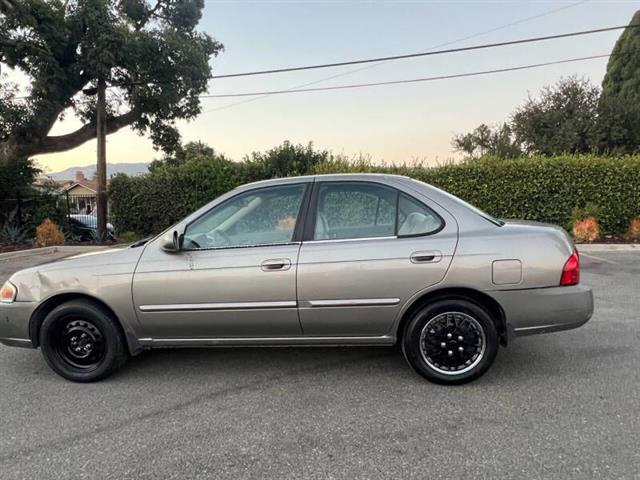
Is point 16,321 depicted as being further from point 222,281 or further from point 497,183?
point 497,183

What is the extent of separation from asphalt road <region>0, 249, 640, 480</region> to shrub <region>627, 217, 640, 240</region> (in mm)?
8784

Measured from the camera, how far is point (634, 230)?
38.0ft

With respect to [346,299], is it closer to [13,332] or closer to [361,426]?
[361,426]

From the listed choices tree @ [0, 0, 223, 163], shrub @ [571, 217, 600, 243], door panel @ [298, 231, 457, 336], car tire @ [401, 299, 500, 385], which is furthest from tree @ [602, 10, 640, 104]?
door panel @ [298, 231, 457, 336]

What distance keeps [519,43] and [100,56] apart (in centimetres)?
1326

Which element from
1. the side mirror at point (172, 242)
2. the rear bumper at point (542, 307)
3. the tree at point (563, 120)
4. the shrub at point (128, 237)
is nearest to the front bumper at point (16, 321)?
the side mirror at point (172, 242)

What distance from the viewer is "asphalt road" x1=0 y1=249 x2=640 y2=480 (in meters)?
2.52

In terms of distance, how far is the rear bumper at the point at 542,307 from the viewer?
3.32 meters

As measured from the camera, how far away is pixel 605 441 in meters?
2.66

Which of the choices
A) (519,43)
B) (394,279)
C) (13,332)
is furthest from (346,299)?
(519,43)

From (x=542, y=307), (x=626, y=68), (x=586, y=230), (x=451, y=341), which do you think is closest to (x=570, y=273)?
(x=542, y=307)

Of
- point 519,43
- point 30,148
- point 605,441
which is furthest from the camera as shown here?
point 30,148

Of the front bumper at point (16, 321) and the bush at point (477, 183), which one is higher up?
the bush at point (477, 183)

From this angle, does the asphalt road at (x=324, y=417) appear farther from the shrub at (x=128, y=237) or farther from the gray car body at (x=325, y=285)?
the shrub at (x=128, y=237)
